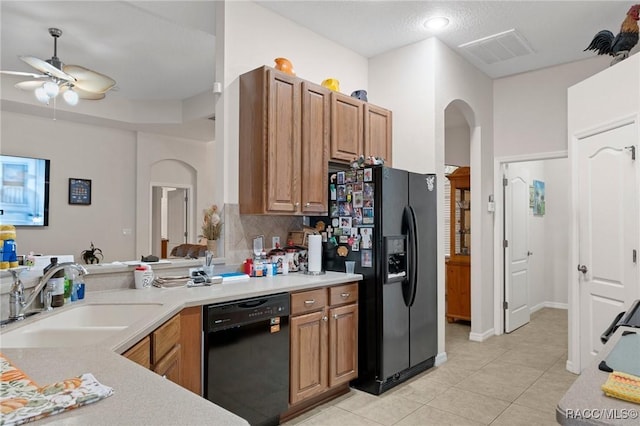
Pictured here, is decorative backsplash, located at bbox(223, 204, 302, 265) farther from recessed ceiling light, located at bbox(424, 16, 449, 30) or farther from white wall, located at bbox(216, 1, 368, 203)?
recessed ceiling light, located at bbox(424, 16, 449, 30)

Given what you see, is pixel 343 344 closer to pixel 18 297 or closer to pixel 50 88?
pixel 18 297

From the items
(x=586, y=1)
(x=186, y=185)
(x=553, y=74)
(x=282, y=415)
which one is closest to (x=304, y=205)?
(x=282, y=415)

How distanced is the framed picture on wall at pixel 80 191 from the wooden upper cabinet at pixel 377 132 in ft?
16.1

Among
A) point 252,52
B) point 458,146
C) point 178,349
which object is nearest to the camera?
point 178,349

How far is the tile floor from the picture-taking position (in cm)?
270

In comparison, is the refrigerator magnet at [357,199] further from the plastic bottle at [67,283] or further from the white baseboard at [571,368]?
the white baseboard at [571,368]

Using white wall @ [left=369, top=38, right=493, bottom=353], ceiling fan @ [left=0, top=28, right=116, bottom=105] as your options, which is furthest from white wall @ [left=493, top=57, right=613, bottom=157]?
ceiling fan @ [left=0, top=28, right=116, bottom=105]

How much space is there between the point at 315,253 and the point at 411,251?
83 centimetres

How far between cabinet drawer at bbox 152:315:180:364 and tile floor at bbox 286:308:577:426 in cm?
115

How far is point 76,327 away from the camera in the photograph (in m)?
1.88

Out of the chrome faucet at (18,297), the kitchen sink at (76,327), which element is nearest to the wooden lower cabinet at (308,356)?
the kitchen sink at (76,327)

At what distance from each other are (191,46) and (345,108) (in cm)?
205

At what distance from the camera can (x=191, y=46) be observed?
4363mm

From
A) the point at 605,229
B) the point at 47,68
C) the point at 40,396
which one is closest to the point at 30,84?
the point at 47,68
